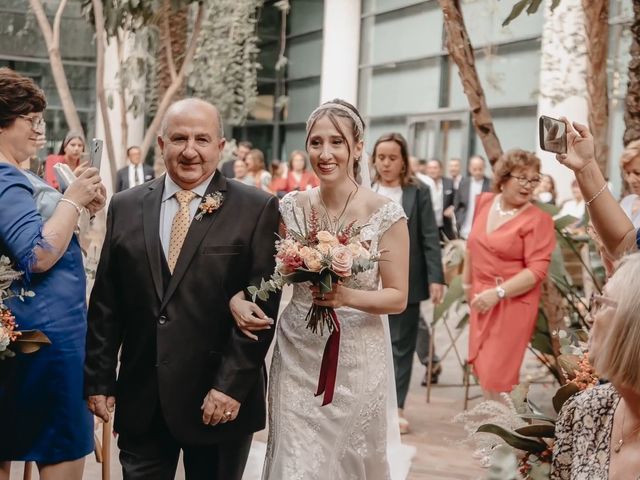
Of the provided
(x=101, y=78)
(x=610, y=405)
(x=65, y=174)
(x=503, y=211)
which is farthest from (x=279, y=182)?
(x=610, y=405)

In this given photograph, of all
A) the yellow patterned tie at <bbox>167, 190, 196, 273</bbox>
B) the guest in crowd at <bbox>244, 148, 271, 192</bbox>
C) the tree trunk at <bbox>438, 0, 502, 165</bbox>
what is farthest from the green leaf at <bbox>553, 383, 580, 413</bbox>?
the guest in crowd at <bbox>244, 148, 271, 192</bbox>

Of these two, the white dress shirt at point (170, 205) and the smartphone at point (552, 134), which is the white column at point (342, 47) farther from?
the smartphone at point (552, 134)

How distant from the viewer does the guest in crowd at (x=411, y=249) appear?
25.6 feet

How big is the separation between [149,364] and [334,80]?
23.1m

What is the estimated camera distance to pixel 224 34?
1997 centimetres

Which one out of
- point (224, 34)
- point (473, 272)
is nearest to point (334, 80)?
point (224, 34)

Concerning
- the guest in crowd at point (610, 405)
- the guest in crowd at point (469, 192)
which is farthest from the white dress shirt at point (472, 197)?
the guest in crowd at point (610, 405)

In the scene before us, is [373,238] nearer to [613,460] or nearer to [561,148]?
[561,148]

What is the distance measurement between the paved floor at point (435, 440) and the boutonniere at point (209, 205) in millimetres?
2155

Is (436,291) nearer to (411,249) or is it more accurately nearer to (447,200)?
(411,249)

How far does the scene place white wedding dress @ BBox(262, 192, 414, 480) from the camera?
4.34 meters

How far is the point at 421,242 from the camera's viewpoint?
794 cm

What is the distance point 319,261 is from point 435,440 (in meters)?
4.14

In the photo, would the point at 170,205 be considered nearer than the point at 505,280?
Yes
